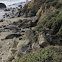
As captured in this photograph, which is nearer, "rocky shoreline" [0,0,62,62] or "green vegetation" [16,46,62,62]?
"green vegetation" [16,46,62,62]

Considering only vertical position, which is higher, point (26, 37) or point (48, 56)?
point (48, 56)

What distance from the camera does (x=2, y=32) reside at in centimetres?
1386

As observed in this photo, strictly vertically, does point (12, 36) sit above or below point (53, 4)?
below

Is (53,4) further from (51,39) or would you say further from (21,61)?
(21,61)

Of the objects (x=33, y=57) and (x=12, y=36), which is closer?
(x=33, y=57)

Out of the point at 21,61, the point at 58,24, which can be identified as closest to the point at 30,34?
the point at 58,24

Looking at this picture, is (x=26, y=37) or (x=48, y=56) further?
(x=26, y=37)

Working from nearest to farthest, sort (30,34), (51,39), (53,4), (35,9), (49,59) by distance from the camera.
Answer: (49,59) < (51,39) < (30,34) < (53,4) < (35,9)

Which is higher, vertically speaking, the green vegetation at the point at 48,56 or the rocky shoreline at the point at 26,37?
the green vegetation at the point at 48,56

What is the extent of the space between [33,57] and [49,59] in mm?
565

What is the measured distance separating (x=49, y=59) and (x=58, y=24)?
15.7 ft

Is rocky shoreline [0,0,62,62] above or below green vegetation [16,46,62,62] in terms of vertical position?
below

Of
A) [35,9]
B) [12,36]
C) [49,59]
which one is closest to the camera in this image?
[49,59]

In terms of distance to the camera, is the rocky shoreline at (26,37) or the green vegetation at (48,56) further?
the rocky shoreline at (26,37)
